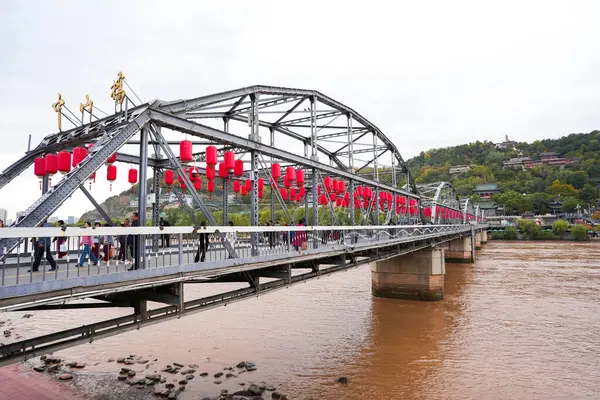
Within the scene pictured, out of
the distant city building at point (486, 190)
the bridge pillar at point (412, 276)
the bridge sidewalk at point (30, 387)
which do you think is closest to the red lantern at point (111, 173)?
the bridge sidewalk at point (30, 387)

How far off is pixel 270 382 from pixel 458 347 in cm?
977

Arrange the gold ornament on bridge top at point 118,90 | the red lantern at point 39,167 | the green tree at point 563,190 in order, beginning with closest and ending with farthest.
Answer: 1. the gold ornament on bridge top at point 118,90
2. the red lantern at point 39,167
3. the green tree at point 563,190

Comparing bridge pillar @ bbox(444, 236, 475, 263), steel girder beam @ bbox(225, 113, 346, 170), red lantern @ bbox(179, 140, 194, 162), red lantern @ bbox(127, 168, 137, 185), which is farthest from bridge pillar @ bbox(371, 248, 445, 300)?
bridge pillar @ bbox(444, 236, 475, 263)

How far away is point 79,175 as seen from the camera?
6.78 metres

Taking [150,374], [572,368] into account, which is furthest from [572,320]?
[150,374]

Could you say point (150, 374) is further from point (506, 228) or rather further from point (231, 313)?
point (506, 228)

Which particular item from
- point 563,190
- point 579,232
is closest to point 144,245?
point 579,232

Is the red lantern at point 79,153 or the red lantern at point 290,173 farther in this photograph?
the red lantern at point 290,173

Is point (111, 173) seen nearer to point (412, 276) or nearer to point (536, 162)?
point (412, 276)

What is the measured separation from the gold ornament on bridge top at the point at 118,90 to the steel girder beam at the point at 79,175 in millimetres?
837

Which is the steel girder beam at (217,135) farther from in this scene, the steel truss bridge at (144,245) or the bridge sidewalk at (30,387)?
the bridge sidewalk at (30,387)

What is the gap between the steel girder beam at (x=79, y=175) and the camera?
242 inches

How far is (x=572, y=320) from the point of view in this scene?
851 inches

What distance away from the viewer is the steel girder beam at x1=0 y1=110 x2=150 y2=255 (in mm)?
6156
